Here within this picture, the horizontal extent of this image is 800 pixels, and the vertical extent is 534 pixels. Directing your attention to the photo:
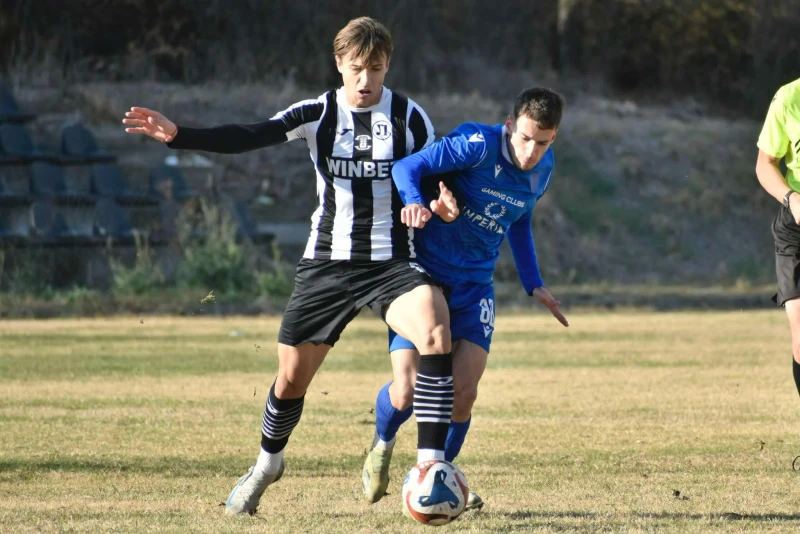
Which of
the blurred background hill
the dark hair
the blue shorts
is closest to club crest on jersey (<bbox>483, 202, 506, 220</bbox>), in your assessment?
the blue shorts

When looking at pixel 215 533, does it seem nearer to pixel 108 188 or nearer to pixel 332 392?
pixel 332 392

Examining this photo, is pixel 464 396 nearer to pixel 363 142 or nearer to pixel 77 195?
pixel 363 142

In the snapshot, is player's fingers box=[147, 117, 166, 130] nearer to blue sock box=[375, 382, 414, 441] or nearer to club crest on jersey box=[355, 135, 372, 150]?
club crest on jersey box=[355, 135, 372, 150]

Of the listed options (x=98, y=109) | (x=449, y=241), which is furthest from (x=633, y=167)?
(x=449, y=241)

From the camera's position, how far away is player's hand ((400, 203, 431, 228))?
200 inches

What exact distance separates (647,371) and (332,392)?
10.00 feet

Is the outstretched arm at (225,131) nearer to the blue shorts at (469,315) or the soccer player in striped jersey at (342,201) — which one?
the soccer player in striped jersey at (342,201)

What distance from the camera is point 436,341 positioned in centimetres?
518

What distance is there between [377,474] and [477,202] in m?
1.24

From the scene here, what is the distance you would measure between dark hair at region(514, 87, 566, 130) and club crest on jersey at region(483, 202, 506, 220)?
44 cm

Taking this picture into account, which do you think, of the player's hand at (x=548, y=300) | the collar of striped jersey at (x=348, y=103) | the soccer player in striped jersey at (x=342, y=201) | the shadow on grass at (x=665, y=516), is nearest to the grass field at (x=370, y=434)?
the shadow on grass at (x=665, y=516)

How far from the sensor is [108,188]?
23688 mm

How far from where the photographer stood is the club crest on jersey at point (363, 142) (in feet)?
18.5

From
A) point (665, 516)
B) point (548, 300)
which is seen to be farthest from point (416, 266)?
point (665, 516)
